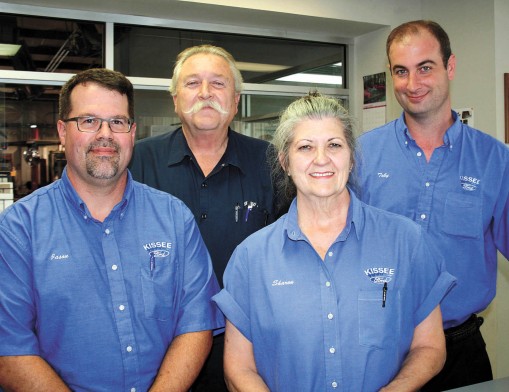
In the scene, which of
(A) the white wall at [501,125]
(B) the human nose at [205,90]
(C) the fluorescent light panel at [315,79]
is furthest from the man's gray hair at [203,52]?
(C) the fluorescent light panel at [315,79]

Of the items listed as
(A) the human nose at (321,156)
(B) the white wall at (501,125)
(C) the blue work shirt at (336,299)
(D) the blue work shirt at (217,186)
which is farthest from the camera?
(B) the white wall at (501,125)

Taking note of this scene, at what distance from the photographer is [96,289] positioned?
189cm

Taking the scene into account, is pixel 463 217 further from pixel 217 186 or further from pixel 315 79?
pixel 315 79

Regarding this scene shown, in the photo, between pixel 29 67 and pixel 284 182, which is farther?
pixel 29 67

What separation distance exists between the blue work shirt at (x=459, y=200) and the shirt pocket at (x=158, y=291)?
94 cm

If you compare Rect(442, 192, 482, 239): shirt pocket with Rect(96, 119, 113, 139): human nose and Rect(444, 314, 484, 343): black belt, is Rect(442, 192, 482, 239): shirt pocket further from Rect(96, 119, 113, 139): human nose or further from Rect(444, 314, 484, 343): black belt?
Rect(96, 119, 113, 139): human nose

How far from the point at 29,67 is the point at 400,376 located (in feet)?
11.6

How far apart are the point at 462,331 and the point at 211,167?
49.3 inches

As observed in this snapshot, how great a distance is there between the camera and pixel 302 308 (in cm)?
172

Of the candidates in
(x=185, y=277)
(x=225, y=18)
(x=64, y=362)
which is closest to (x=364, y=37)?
(x=225, y=18)

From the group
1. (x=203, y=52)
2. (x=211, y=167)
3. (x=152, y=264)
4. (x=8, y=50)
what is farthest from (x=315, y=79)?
(x=152, y=264)

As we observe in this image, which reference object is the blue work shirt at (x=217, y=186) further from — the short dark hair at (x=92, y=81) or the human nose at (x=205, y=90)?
the short dark hair at (x=92, y=81)

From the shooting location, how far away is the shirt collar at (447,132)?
232 cm

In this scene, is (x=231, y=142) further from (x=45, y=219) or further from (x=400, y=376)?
(x=400, y=376)
